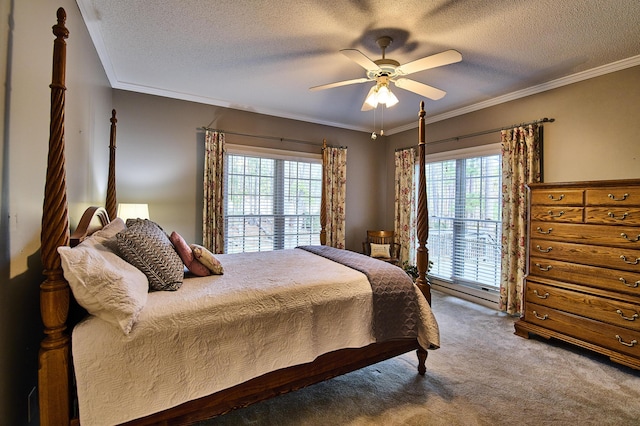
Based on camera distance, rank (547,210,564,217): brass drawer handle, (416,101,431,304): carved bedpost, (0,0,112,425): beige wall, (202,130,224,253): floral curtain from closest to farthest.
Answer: (0,0,112,425): beige wall < (416,101,431,304): carved bedpost < (547,210,564,217): brass drawer handle < (202,130,224,253): floral curtain

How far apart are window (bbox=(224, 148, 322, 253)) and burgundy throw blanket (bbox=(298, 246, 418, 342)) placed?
2.40 m

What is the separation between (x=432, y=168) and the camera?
4.81 meters

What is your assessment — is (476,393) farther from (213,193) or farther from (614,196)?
(213,193)

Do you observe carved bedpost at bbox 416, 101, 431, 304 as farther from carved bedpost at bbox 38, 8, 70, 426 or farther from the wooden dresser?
carved bedpost at bbox 38, 8, 70, 426

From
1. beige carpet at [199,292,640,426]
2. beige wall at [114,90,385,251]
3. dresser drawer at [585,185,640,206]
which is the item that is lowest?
beige carpet at [199,292,640,426]

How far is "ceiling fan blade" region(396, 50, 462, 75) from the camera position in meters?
2.05

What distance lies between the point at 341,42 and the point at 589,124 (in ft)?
8.80

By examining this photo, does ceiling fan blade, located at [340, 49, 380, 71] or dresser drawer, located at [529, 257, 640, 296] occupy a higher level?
ceiling fan blade, located at [340, 49, 380, 71]

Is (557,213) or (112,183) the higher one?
(112,183)

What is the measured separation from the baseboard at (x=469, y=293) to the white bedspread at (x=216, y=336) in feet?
7.36

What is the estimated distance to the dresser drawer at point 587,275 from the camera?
2.39 m

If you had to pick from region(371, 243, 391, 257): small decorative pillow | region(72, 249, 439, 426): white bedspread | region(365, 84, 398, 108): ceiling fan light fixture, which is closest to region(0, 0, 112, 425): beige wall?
region(72, 249, 439, 426): white bedspread

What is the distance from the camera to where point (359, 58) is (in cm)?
216

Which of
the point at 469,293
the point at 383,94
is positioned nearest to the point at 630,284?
the point at 469,293
